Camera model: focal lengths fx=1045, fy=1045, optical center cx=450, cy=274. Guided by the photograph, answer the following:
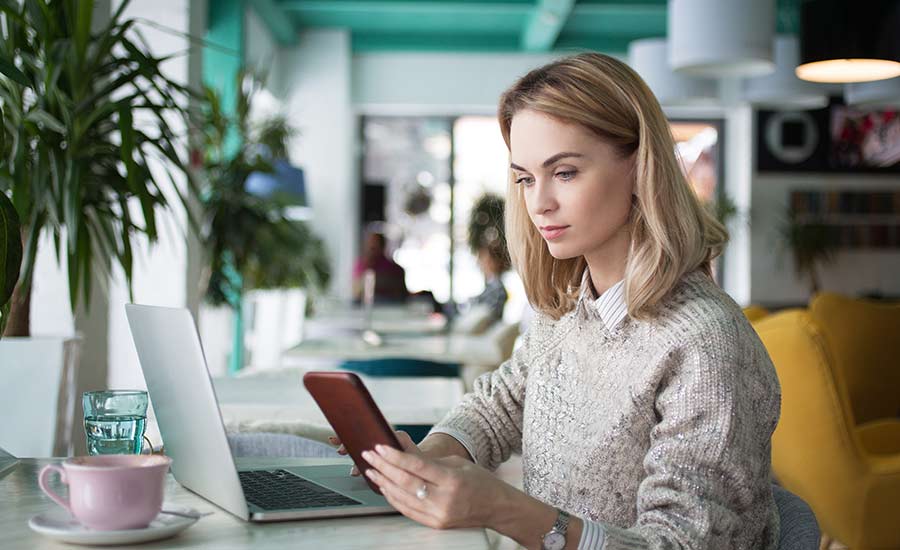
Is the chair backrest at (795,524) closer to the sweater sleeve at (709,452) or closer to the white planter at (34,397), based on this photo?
the sweater sleeve at (709,452)

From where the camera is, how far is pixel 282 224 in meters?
6.47

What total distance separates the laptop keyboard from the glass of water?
0.61 ft

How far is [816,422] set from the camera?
10.7 feet

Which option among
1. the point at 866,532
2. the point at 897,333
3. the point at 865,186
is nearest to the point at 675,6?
the point at 897,333

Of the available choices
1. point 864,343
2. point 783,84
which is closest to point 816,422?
point 864,343

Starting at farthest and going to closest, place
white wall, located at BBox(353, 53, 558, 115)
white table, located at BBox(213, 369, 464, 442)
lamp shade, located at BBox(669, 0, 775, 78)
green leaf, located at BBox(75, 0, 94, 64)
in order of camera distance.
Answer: white wall, located at BBox(353, 53, 558, 115)
lamp shade, located at BBox(669, 0, 775, 78)
green leaf, located at BBox(75, 0, 94, 64)
white table, located at BBox(213, 369, 464, 442)

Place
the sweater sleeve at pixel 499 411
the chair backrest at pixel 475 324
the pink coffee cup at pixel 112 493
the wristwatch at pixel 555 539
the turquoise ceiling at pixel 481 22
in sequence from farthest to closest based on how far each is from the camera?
the turquoise ceiling at pixel 481 22 → the chair backrest at pixel 475 324 → the sweater sleeve at pixel 499 411 → the wristwatch at pixel 555 539 → the pink coffee cup at pixel 112 493

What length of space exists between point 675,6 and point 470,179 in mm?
6938

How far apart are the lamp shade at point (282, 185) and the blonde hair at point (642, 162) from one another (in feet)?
18.8

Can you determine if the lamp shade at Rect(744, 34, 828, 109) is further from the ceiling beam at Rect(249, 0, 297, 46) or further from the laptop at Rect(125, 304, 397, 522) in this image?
the laptop at Rect(125, 304, 397, 522)

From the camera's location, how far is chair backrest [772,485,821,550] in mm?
1409

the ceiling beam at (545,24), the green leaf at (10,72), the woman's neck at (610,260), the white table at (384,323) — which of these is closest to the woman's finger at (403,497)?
the woman's neck at (610,260)

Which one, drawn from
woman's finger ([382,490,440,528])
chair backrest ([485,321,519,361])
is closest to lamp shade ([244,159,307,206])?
chair backrest ([485,321,519,361])

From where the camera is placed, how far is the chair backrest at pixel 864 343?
4492 millimetres
